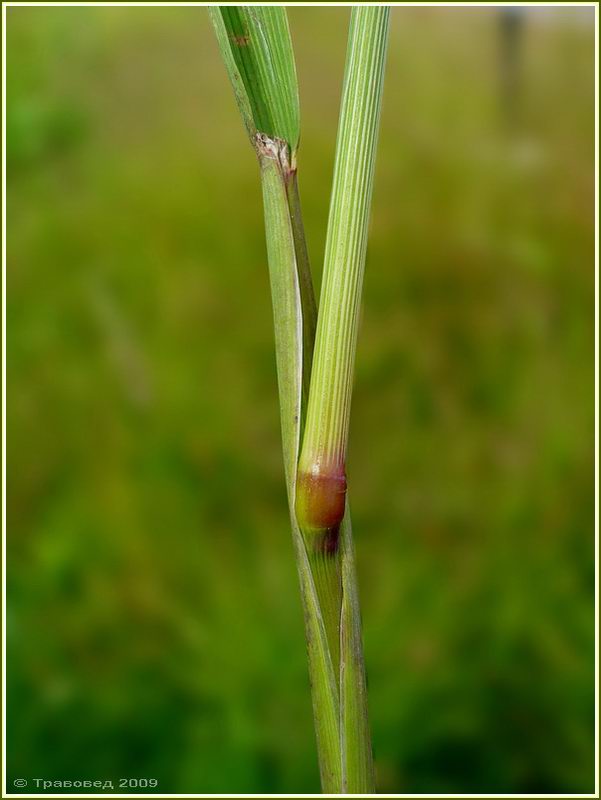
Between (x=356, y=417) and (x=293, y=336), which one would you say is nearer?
(x=293, y=336)

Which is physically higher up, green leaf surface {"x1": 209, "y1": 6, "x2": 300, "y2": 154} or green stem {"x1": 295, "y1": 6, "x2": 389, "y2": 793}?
green leaf surface {"x1": 209, "y1": 6, "x2": 300, "y2": 154}

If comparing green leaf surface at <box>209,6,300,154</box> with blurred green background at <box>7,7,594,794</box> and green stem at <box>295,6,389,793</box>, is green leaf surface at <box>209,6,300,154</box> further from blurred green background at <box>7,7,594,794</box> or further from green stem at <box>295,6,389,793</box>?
blurred green background at <box>7,7,594,794</box>

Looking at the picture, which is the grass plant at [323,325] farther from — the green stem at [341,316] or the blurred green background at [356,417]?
the blurred green background at [356,417]

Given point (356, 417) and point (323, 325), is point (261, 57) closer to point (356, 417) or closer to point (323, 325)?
point (323, 325)

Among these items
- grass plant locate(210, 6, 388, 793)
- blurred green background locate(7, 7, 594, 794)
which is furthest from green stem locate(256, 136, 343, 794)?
blurred green background locate(7, 7, 594, 794)

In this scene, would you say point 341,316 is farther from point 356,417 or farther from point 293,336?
point 356,417

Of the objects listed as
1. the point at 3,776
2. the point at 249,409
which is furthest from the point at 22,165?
the point at 3,776

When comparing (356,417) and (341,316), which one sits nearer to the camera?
(341,316)

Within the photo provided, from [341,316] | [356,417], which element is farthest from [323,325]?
[356,417]

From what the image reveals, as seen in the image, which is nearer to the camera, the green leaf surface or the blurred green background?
the green leaf surface
